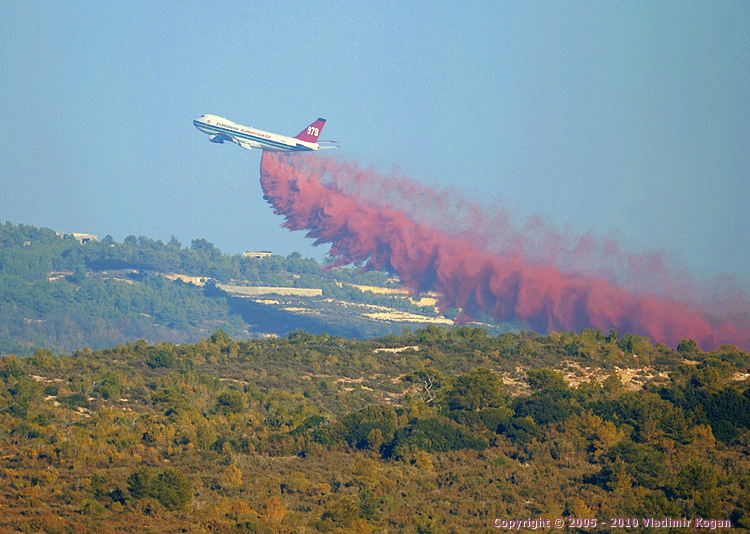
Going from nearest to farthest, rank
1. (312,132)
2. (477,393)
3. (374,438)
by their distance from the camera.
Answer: (374,438), (477,393), (312,132)

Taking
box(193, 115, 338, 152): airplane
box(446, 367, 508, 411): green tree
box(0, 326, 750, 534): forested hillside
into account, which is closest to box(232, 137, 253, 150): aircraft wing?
box(193, 115, 338, 152): airplane

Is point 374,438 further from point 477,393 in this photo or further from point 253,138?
point 253,138

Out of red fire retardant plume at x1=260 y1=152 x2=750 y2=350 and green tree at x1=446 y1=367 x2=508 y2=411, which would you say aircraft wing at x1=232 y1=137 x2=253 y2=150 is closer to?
→ red fire retardant plume at x1=260 y1=152 x2=750 y2=350

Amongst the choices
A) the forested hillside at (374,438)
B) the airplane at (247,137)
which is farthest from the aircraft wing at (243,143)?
the forested hillside at (374,438)

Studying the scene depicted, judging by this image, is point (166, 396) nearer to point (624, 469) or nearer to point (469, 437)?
point (469, 437)

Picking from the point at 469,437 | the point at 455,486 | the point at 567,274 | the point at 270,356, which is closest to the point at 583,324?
the point at 567,274

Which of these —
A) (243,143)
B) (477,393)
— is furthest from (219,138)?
(477,393)
